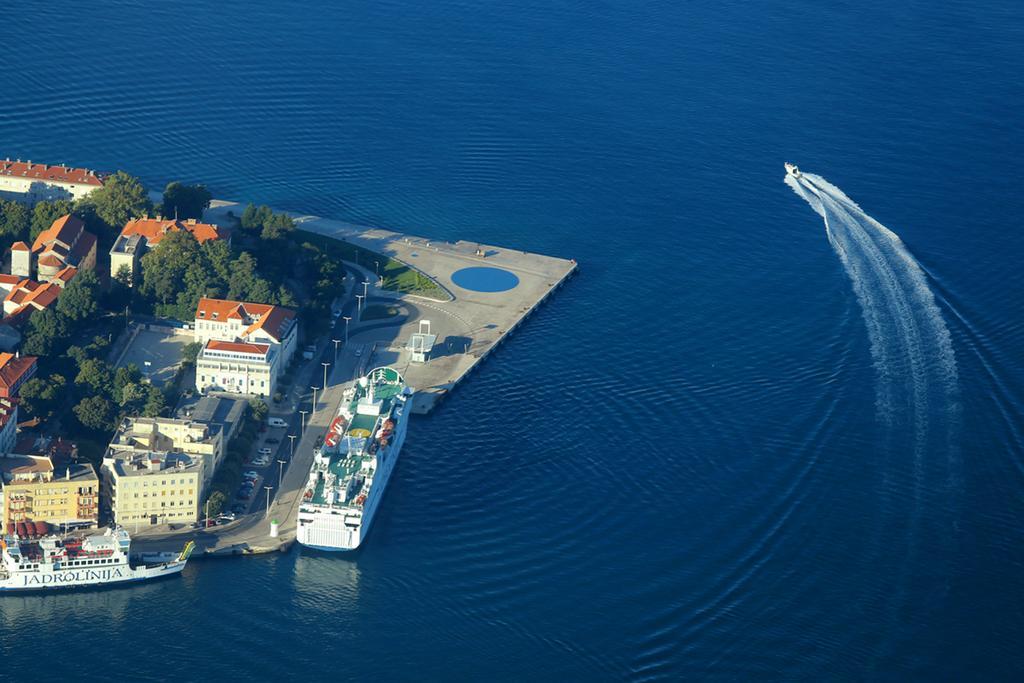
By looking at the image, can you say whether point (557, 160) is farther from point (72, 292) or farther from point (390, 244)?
point (72, 292)

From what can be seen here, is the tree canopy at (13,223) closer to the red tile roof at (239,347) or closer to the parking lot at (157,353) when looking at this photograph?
the parking lot at (157,353)

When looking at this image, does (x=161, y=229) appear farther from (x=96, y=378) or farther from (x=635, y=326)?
(x=635, y=326)

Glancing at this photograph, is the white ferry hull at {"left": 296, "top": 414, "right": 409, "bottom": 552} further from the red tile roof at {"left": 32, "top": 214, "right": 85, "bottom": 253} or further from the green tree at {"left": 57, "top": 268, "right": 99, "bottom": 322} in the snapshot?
the red tile roof at {"left": 32, "top": 214, "right": 85, "bottom": 253}

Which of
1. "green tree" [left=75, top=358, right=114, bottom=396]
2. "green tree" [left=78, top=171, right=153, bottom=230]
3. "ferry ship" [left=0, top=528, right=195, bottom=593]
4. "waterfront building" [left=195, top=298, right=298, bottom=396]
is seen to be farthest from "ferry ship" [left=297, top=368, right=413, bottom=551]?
"green tree" [left=78, top=171, right=153, bottom=230]

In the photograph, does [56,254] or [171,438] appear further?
[56,254]

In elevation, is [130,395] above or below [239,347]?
below

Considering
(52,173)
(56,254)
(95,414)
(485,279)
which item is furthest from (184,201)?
(95,414)
